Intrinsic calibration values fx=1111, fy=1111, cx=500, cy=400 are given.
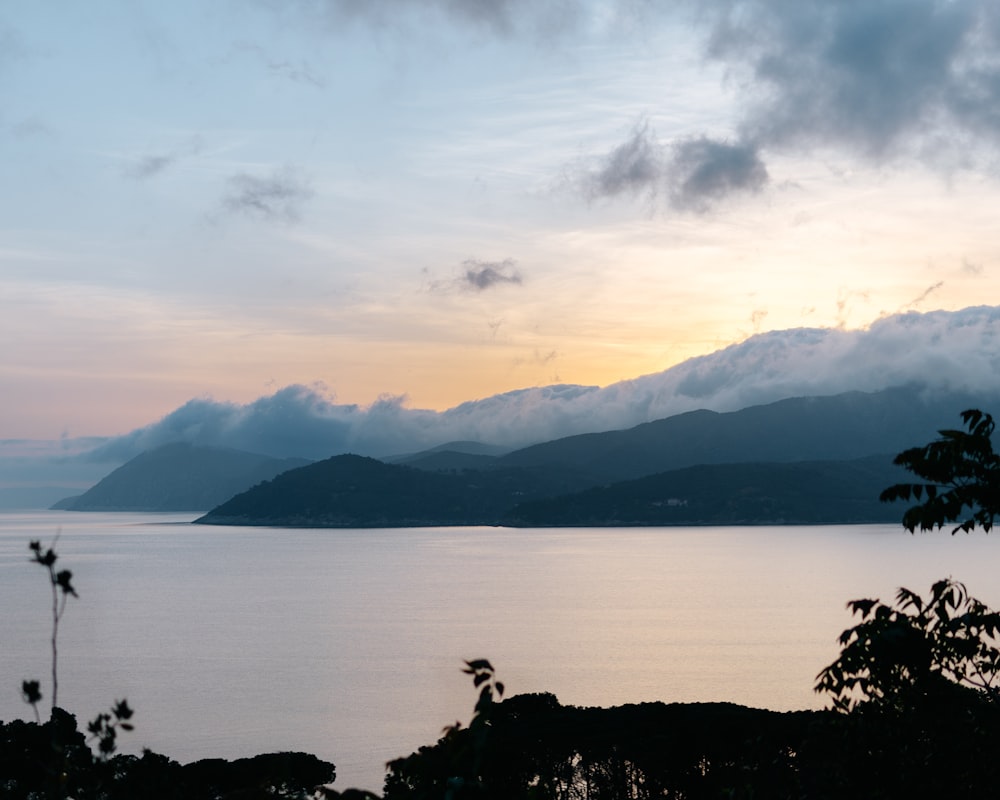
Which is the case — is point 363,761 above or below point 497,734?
below

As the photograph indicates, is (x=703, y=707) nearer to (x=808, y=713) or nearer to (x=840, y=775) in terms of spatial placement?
(x=808, y=713)

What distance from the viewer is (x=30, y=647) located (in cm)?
13075

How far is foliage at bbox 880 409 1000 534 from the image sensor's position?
38.1 ft

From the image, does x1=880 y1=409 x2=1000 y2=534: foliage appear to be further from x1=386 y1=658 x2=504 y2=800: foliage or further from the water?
the water

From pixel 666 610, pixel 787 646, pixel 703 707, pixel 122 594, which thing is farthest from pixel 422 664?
pixel 122 594

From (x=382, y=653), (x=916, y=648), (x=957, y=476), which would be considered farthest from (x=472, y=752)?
(x=382, y=653)

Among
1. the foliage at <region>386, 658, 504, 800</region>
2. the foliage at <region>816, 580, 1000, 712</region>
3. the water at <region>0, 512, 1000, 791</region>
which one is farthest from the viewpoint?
the water at <region>0, 512, 1000, 791</region>

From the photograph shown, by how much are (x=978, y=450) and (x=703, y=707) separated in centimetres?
3570

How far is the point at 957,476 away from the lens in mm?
11977

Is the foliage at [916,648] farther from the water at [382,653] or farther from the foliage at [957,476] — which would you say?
the water at [382,653]

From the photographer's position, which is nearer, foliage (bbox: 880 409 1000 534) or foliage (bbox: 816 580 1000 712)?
foliage (bbox: 816 580 1000 712)

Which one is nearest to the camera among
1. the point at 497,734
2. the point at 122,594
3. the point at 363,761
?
the point at 497,734

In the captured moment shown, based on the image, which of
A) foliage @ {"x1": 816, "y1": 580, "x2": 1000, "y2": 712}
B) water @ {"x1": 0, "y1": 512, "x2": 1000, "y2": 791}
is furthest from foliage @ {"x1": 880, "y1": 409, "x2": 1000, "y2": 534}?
water @ {"x1": 0, "y1": 512, "x2": 1000, "y2": 791}

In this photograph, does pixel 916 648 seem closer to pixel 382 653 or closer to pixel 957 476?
pixel 957 476
